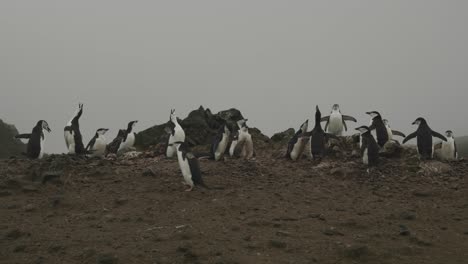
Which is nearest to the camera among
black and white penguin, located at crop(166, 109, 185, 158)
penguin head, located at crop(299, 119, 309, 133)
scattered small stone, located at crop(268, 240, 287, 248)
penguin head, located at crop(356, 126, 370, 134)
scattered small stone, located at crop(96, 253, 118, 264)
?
scattered small stone, located at crop(96, 253, 118, 264)

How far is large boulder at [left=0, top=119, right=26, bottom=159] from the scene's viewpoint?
23.5 m

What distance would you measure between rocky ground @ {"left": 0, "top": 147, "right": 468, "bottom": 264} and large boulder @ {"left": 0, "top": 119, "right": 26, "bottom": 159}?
974 cm

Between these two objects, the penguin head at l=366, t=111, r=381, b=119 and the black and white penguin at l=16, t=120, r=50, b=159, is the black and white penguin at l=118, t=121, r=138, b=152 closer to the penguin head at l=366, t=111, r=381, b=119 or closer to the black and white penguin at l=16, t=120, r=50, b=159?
the black and white penguin at l=16, t=120, r=50, b=159

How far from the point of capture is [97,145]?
16.2 m

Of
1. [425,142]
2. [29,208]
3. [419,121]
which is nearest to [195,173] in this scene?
[29,208]

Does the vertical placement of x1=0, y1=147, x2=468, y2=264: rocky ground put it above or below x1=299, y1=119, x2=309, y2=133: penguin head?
below

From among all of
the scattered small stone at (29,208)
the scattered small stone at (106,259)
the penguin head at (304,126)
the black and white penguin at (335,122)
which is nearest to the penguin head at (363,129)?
the penguin head at (304,126)

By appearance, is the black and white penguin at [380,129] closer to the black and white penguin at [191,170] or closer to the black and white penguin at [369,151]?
the black and white penguin at [369,151]

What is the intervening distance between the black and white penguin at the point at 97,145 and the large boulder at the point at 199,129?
1.92 meters

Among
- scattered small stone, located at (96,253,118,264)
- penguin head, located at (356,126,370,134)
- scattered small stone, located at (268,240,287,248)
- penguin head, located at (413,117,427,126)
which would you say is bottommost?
scattered small stone, located at (96,253,118,264)

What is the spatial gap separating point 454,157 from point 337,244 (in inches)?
374

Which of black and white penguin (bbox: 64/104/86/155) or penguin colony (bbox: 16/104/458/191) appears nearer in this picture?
penguin colony (bbox: 16/104/458/191)

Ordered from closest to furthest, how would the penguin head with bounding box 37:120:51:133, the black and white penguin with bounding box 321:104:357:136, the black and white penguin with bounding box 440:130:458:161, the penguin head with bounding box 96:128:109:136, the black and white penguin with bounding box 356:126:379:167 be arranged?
the black and white penguin with bounding box 356:126:379:167 < the black and white penguin with bounding box 440:130:458:161 < the penguin head with bounding box 96:128:109:136 < the penguin head with bounding box 37:120:51:133 < the black and white penguin with bounding box 321:104:357:136

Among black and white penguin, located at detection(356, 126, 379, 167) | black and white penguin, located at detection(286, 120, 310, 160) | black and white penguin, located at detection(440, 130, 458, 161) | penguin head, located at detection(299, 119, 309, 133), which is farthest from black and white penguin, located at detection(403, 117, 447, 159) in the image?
penguin head, located at detection(299, 119, 309, 133)
